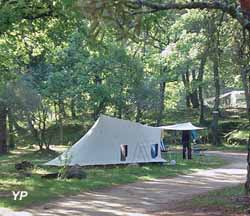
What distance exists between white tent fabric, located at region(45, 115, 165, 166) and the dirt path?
474 centimetres

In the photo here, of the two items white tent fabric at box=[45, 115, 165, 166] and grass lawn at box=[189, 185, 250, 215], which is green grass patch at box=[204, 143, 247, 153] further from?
grass lawn at box=[189, 185, 250, 215]

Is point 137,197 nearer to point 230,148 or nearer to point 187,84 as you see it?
point 230,148

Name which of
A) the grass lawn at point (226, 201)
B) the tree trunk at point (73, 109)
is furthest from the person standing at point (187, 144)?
the grass lawn at point (226, 201)

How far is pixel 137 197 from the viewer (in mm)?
12617

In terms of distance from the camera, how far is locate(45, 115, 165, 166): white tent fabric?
69.0 feet

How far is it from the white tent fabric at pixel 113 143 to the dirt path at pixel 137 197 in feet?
15.5

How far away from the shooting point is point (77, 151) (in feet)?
68.5

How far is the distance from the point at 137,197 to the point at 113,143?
9469 mm

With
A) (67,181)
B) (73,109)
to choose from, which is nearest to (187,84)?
(73,109)

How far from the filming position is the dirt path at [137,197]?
10672mm

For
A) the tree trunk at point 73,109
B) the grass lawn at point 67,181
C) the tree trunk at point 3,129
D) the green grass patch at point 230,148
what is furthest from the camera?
the tree trunk at point 73,109

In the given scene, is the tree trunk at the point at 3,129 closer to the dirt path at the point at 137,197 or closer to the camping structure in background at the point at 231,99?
the dirt path at the point at 137,197

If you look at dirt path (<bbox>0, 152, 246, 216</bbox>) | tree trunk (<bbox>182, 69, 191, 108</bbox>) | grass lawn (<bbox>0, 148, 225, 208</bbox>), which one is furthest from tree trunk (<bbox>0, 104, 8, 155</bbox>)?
tree trunk (<bbox>182, 69, 191, 108</bbox>)

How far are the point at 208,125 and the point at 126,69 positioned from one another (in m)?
10.7
